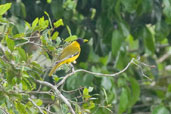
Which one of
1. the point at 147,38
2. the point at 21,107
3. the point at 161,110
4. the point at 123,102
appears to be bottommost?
the point at 161,110

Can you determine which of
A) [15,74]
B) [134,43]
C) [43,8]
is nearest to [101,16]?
[43,8]

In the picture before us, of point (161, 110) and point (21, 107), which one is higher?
point (21, 107)

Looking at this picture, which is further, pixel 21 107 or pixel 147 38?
pixel 147 38

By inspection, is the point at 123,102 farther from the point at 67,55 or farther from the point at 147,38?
the point at 67,55

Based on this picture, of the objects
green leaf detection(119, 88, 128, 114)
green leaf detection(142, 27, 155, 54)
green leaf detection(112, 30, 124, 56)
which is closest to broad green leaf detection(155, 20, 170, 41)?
green leaf detection(142, 27, 155, 54)

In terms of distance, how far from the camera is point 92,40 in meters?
4.98

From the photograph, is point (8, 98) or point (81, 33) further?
point (81, 33)

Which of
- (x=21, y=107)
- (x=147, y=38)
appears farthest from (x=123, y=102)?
(x=21, y=107)

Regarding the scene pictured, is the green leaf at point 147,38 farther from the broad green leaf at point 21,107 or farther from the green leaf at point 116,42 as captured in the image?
the broad green leaf at point 21,107

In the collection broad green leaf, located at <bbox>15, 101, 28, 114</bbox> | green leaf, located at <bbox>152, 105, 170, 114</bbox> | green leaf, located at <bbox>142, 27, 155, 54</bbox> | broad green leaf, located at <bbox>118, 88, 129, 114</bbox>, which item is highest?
green leaf, located at <bbox>142, 27, 155, 54</bbox>

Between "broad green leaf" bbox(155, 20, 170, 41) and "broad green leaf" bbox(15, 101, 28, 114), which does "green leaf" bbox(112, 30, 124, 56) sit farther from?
"broad green leaf" bbox(15, 101, 28, 114)

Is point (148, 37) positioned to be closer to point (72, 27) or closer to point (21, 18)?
point (72, 27)

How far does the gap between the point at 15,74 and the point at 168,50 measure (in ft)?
15.2

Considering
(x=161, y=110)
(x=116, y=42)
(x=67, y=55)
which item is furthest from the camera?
(x=161, y=110)
